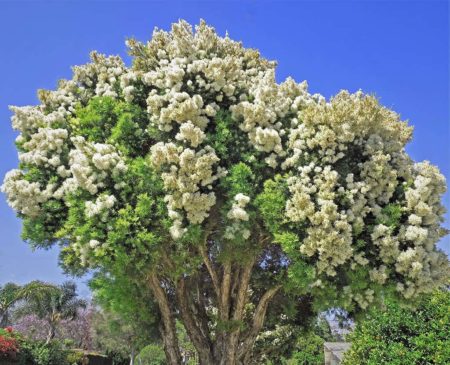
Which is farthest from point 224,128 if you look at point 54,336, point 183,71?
point 54,336

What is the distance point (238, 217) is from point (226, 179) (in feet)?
3.52

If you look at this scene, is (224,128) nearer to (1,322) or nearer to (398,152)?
(398,152)

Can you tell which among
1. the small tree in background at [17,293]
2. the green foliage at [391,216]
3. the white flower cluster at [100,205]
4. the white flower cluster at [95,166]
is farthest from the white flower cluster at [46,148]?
the small tree in background at [17,293]

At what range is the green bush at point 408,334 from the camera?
13992mm

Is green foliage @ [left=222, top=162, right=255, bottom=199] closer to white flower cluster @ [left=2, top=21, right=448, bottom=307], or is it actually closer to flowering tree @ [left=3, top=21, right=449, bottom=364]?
flowering tree @ [left=3, top=21, right=449, bottom=364]

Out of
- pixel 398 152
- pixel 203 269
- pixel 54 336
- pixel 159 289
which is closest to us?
pixel 398 152

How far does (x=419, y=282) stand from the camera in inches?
490

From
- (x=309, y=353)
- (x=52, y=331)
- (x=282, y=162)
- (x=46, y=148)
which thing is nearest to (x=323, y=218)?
(x=282, y=162)

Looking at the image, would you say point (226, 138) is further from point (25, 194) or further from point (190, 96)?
point (25, 194)

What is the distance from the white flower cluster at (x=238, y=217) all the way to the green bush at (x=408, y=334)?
476 centimetres

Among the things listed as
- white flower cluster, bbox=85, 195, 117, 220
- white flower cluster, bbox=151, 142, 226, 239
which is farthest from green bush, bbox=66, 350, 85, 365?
white flower cluster, bbox=151, 142, 226, 239

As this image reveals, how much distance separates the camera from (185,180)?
12.8 meters

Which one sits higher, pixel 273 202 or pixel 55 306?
pixel 55 306

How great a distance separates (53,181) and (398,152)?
29.4ft
